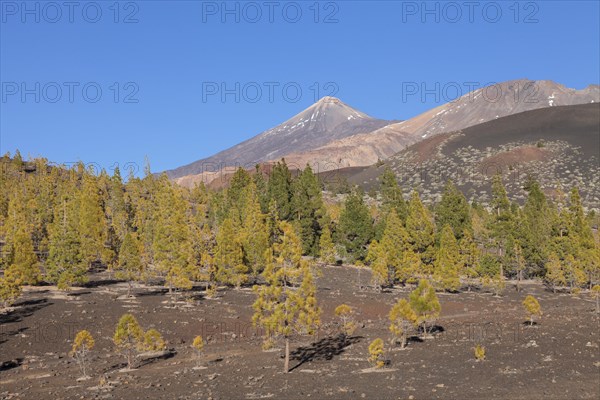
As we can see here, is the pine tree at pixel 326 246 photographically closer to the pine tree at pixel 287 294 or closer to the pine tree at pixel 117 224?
the pine tree at pixel 117 224

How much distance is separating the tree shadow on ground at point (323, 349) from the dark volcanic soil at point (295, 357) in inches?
2.9

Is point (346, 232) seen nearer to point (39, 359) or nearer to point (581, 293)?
point (581, 293)

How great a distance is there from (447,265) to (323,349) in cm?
3221

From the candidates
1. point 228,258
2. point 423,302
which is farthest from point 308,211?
point 423,302

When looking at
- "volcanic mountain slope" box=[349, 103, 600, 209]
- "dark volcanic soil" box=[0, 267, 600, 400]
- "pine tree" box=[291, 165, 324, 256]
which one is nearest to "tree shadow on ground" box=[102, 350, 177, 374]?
"dark volcanic soil" box=[0, 267, 600, 400]

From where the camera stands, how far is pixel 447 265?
63188mm

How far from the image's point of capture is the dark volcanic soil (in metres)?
24.7

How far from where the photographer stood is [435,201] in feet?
485

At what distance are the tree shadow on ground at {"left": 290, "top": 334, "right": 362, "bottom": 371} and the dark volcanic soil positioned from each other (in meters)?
0.07

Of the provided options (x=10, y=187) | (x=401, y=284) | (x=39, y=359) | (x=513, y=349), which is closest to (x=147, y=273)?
(x=39, y=359)

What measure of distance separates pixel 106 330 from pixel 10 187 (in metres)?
85.2

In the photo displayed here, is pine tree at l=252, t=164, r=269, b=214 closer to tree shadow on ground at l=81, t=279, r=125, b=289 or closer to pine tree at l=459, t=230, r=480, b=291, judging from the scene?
tree shadow on ground at l=81, t=279, r=125, b=289

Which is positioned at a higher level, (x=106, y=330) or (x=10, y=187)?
(x=10, y=187)

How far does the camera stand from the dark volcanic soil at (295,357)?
81.0 ft
